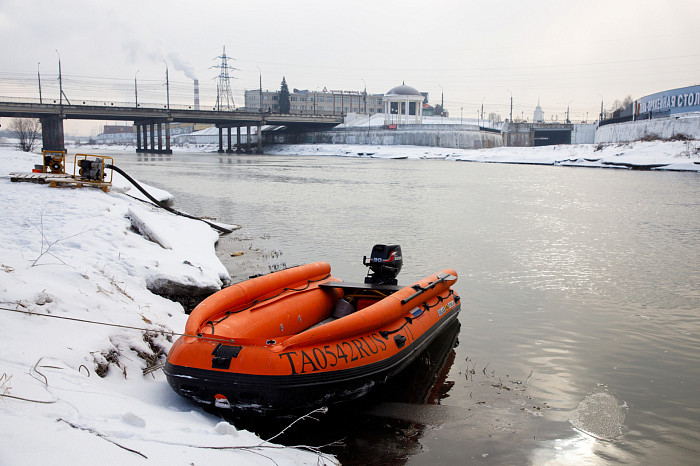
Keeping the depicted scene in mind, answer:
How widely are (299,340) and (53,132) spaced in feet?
215

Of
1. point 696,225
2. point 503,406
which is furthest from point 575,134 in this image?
point 503,406

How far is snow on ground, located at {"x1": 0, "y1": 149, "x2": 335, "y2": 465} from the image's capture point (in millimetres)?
3355

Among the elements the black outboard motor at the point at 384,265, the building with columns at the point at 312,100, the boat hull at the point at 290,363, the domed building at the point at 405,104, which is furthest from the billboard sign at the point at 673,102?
the building with columns at the point at 312,100

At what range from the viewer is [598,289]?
10039mm

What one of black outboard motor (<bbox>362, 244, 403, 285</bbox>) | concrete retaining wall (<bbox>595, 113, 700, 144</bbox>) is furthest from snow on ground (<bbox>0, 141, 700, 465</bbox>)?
concrete retaining wall (<bbox>595, 113, 700, 144</bbox>)

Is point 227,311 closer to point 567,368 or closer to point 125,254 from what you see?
point 125,254

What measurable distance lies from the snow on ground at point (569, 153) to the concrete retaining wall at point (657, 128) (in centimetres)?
241

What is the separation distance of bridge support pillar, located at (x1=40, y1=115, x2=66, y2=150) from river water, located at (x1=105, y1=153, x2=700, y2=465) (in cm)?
4650

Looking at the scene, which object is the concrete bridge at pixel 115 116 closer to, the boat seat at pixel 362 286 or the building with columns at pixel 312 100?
the building with columns at pixel 312 100

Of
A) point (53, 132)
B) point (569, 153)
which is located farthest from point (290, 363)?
point (53, 132)

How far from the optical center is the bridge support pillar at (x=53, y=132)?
60.3 metres

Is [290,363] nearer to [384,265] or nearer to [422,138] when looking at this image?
[384,265]

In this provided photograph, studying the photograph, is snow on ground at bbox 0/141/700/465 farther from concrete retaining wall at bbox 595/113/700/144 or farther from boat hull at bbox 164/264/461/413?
concrete retaining wall at bbox 595/113/700/144

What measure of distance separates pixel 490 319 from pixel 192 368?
5.03 meters
